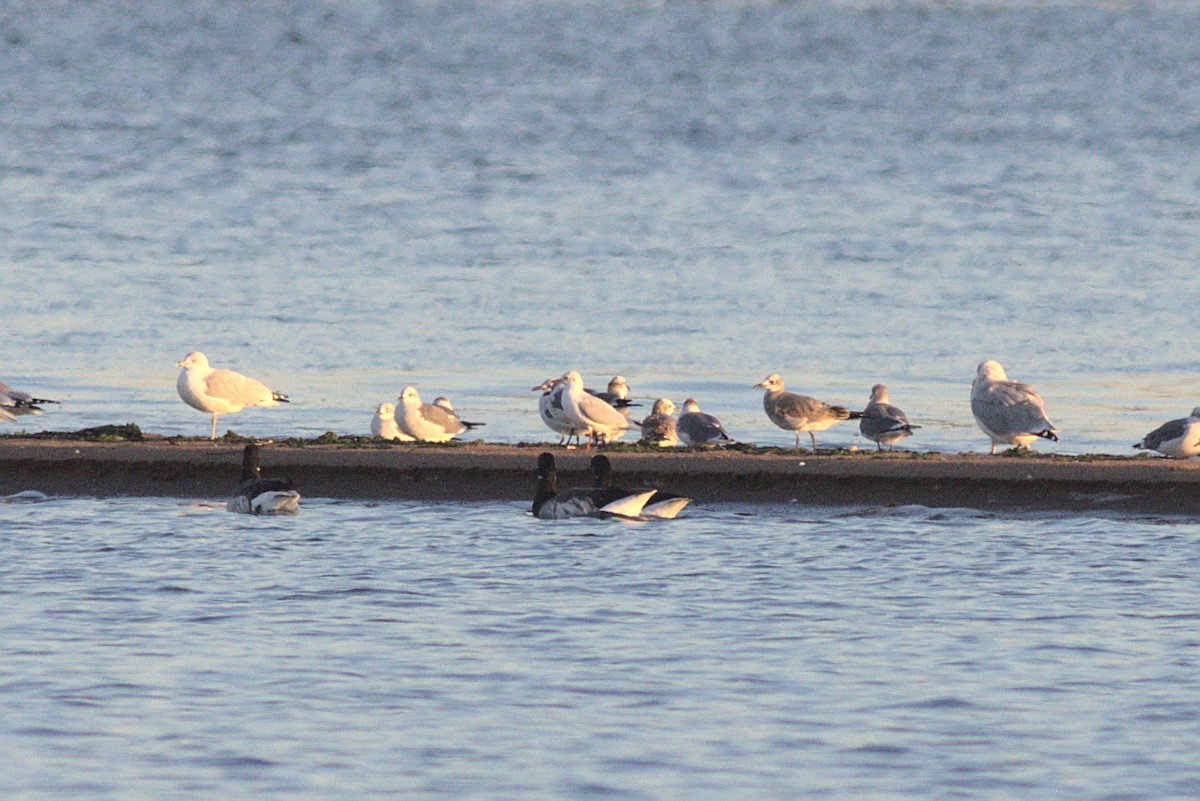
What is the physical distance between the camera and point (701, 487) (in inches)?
890

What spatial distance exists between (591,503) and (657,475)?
1775 mm

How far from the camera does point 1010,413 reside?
2448 cm

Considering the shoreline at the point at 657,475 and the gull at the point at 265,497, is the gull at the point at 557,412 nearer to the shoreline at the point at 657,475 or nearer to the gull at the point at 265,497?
the shoreline at the point at 657,475

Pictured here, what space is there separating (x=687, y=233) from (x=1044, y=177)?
20273 millimetres

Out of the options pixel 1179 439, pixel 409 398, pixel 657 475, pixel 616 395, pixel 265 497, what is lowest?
pixel 265 497

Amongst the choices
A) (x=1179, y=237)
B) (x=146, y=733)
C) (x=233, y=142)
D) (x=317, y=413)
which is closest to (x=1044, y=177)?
(x=1179, y=237)

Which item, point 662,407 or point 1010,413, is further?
point 662,407

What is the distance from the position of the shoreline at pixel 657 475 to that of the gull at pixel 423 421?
5.66ft

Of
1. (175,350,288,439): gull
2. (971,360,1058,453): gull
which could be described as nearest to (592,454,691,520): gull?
(971,360,1058,453): gull

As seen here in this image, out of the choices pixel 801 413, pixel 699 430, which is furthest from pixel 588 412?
pixel 801 413

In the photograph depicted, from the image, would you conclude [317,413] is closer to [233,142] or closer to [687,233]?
[687,233]

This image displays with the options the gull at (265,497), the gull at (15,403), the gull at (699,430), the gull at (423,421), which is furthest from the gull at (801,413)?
the gull at (15,403)

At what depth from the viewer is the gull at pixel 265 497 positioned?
21.1 m

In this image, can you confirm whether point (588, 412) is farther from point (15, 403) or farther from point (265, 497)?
point (15, 403)
